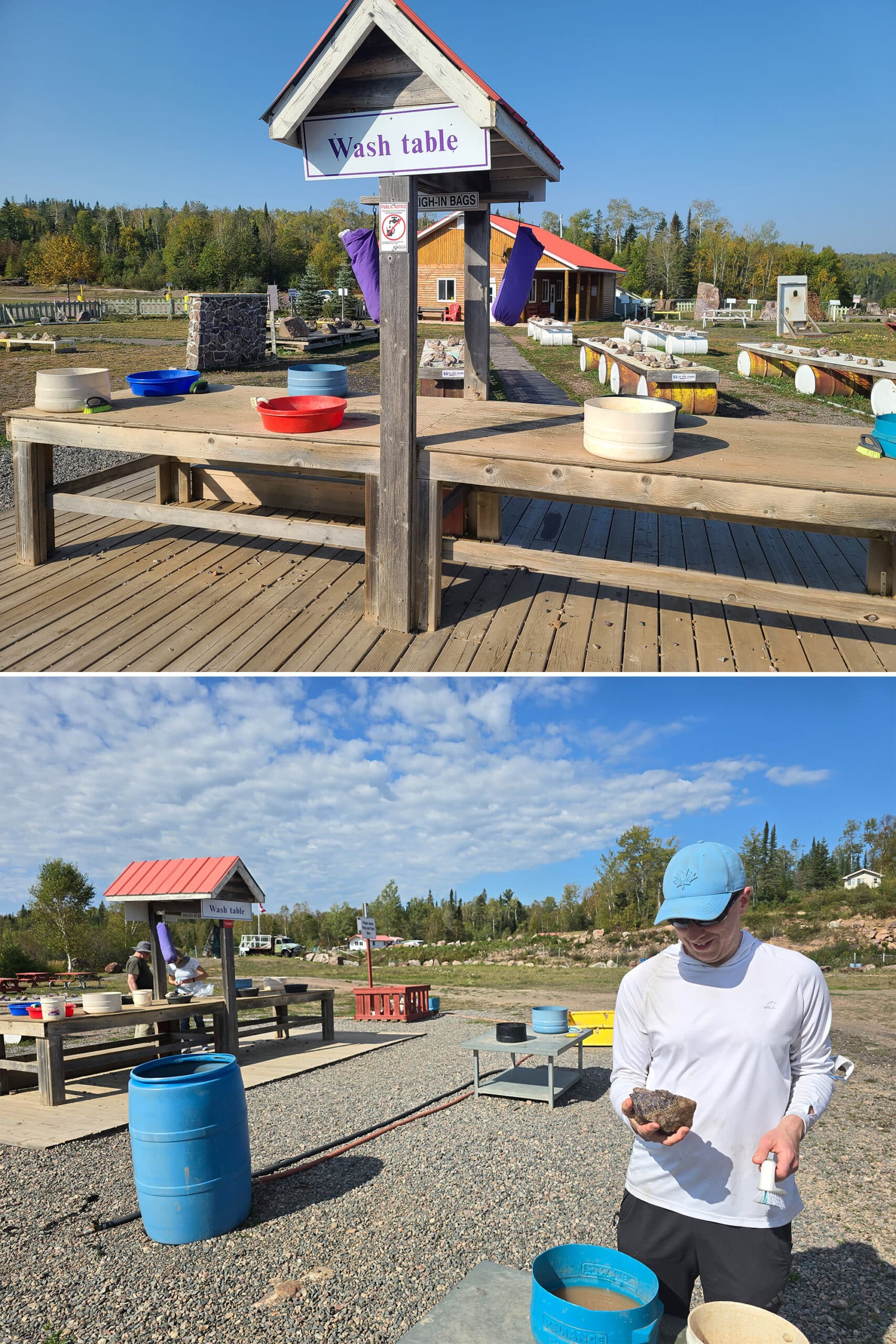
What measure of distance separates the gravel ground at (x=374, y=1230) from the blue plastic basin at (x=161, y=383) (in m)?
5.58

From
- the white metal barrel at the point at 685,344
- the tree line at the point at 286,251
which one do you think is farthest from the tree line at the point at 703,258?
the white metal barrel at the point at 685,344

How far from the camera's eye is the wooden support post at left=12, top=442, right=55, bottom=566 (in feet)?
21.8

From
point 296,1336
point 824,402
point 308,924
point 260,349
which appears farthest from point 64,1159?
point 308,924

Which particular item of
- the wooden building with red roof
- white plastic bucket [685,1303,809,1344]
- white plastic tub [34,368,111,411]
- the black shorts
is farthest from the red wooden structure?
the wooden building with red roof

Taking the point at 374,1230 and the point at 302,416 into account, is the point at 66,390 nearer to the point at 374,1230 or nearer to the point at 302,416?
the point at 302,416

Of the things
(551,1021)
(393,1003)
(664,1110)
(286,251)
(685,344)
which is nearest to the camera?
(664,1110)

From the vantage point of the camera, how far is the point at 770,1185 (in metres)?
1.84

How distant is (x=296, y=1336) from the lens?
2.92 m

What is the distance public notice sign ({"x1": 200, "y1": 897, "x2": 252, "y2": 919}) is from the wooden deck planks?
2242 mm

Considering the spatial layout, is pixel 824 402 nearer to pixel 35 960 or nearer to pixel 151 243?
pixel 35 960

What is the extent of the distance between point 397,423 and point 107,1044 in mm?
5635

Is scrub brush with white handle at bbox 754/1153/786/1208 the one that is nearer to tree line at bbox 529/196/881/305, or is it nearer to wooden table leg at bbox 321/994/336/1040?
wooden table leg at bbox 321/994/336/1040

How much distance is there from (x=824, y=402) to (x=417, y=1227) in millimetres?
13160

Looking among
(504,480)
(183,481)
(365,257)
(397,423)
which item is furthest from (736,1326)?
(183,481)
